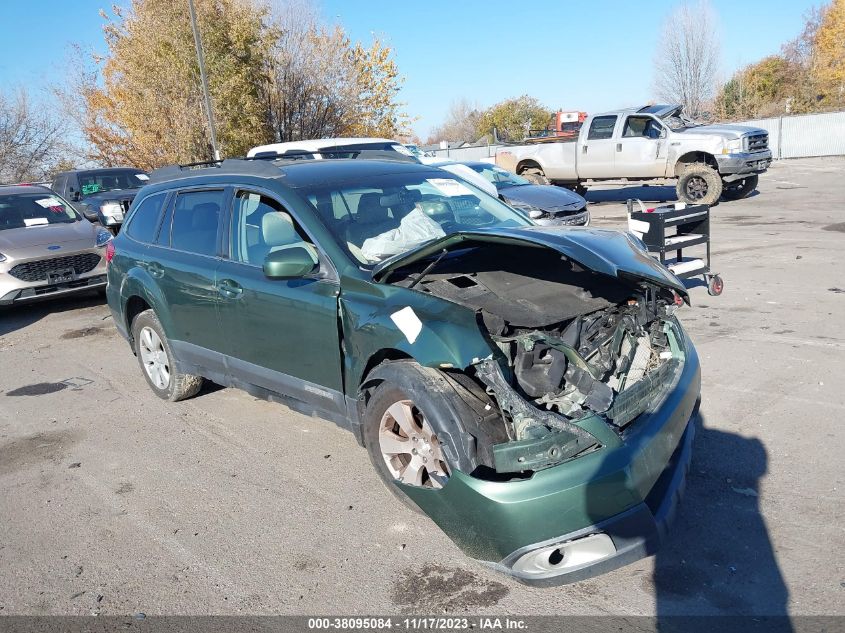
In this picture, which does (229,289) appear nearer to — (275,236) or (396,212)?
(275,236)

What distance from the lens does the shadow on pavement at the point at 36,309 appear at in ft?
31.7

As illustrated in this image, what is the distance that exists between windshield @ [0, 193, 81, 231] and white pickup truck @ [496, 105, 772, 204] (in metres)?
11.4

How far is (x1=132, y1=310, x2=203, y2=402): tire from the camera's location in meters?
5.74

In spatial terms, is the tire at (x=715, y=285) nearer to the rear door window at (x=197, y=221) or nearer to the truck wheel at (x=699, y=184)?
the rear door window at (x=197, y=221)

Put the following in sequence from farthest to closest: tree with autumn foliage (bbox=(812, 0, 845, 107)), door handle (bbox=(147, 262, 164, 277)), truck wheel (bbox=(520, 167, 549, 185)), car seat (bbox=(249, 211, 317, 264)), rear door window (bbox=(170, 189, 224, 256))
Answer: tree with autumn foliage (bbox=(812, 0, 845, 107))
truck wheel (bbox=(520, 167, 549, 185))
door handle (bbox=(147, 262, 164, 277))
rear door window (bbox=(170, 189, 224, 256))
car seat (bbox=(249, 211, 317, 264))

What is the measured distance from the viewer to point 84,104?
1270 inches

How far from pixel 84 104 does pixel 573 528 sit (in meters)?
34.6

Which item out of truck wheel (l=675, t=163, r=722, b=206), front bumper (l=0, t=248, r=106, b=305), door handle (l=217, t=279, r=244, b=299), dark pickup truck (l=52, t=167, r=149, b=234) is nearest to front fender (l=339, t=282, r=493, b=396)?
door handle (l=217, t=279, r=244, b=299)

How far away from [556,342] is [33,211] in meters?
9.57

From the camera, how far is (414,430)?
359 centimetres

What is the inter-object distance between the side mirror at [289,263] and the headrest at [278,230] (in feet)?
1.04

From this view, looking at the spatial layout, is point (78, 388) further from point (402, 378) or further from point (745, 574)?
point (745, 574)

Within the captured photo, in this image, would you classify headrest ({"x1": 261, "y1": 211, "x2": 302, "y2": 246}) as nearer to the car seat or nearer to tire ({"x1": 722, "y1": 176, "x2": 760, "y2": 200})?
the car seat

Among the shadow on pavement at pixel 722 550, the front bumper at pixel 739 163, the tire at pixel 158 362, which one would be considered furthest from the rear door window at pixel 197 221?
the front bumper at pixel 739 163
